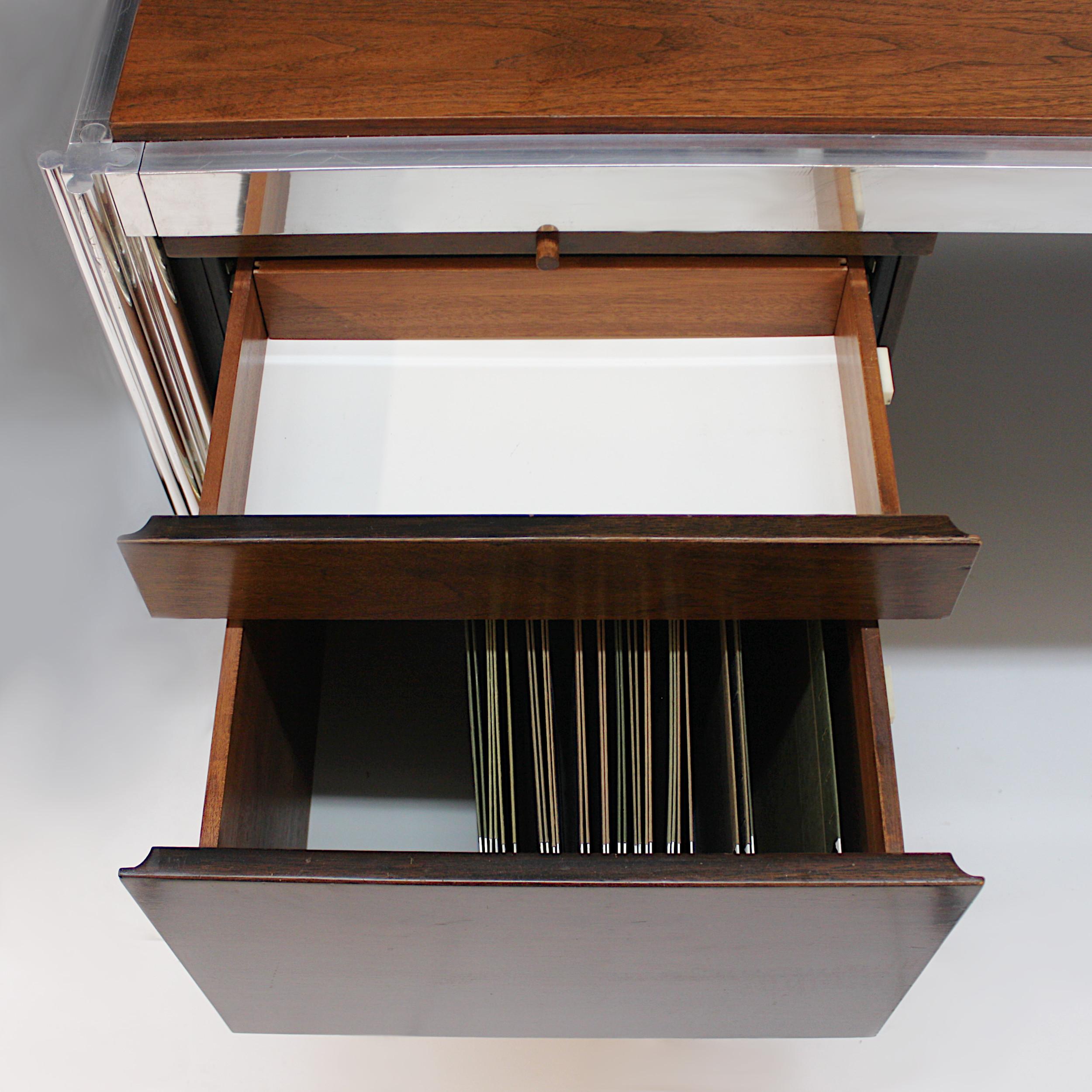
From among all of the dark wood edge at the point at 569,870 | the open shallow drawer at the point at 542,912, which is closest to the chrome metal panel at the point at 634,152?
the open shallow drawer at the point at 542,912

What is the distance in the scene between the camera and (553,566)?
2.00ft

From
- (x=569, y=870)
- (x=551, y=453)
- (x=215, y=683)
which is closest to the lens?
(x=569, y=870)

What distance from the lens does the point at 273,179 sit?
2.25ft

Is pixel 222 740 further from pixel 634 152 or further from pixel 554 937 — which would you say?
pixel 634 152

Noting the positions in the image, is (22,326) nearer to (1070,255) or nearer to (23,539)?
(23,539)

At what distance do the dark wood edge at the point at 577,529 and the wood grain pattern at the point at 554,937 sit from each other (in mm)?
154

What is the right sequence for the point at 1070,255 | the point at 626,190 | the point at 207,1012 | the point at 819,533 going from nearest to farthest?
1. the point at 819,533
2. the point at 626,190
3. the point at 207,1012
4. the point at 1070,255

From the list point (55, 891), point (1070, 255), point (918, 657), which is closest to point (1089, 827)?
point (918, 657)

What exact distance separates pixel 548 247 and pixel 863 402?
218 mm

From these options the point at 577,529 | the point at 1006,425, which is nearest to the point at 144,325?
the point at 577,529

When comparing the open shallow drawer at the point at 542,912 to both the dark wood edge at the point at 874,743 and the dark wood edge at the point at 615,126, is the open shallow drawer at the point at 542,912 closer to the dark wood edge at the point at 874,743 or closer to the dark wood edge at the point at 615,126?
the dark wood edge at the point at 874,743

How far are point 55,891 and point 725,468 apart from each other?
0.66 meters

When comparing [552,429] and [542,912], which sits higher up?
[552,429]

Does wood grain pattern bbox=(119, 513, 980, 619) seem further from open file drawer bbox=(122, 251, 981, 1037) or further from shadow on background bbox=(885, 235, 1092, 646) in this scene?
shadow on background bbox=(885, 235, 1092, 646)
